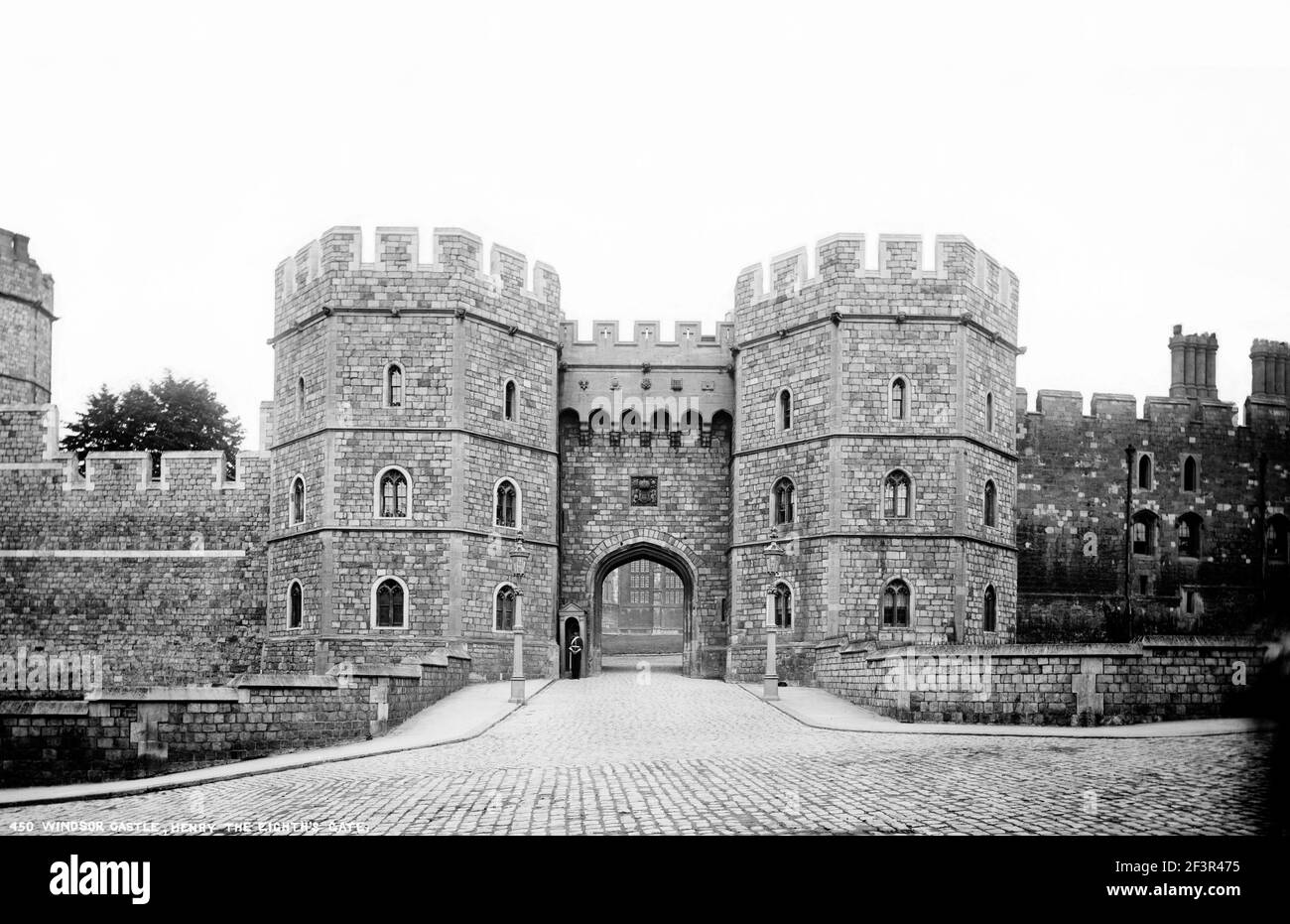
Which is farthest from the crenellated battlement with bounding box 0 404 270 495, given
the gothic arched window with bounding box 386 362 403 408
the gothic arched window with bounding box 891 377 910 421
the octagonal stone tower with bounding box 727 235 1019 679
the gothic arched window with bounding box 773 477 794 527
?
the gothic arched window with bounding box 891 377 910 421

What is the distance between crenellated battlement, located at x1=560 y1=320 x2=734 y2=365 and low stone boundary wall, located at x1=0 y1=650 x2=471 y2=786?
15.0 meters

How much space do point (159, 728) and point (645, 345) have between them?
57.6 ft

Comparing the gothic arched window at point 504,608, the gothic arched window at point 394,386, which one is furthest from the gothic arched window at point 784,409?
the gothic arched window at point 394,386

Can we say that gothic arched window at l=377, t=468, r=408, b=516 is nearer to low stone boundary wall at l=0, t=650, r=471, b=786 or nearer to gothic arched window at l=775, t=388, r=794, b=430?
gothic arched window at l=775, t=388, r=794, b=430

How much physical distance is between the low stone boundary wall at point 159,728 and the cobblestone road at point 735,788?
8.98 ft

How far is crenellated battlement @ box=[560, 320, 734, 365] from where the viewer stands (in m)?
34.0

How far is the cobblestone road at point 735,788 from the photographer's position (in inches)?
459

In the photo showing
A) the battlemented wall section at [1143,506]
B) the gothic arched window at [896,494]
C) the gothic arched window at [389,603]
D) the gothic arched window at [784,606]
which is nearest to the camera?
the gothic arched window at [389,603]

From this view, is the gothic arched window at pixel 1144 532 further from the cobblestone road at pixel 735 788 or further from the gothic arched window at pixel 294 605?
the gothic arched window at pixel 294 605

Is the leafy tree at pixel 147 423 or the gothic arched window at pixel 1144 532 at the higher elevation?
the leafy tree at pixel 147 423

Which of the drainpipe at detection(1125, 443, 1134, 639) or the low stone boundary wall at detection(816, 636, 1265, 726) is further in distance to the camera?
the drainpipe at detection(1125, 443, 1134, 639)
